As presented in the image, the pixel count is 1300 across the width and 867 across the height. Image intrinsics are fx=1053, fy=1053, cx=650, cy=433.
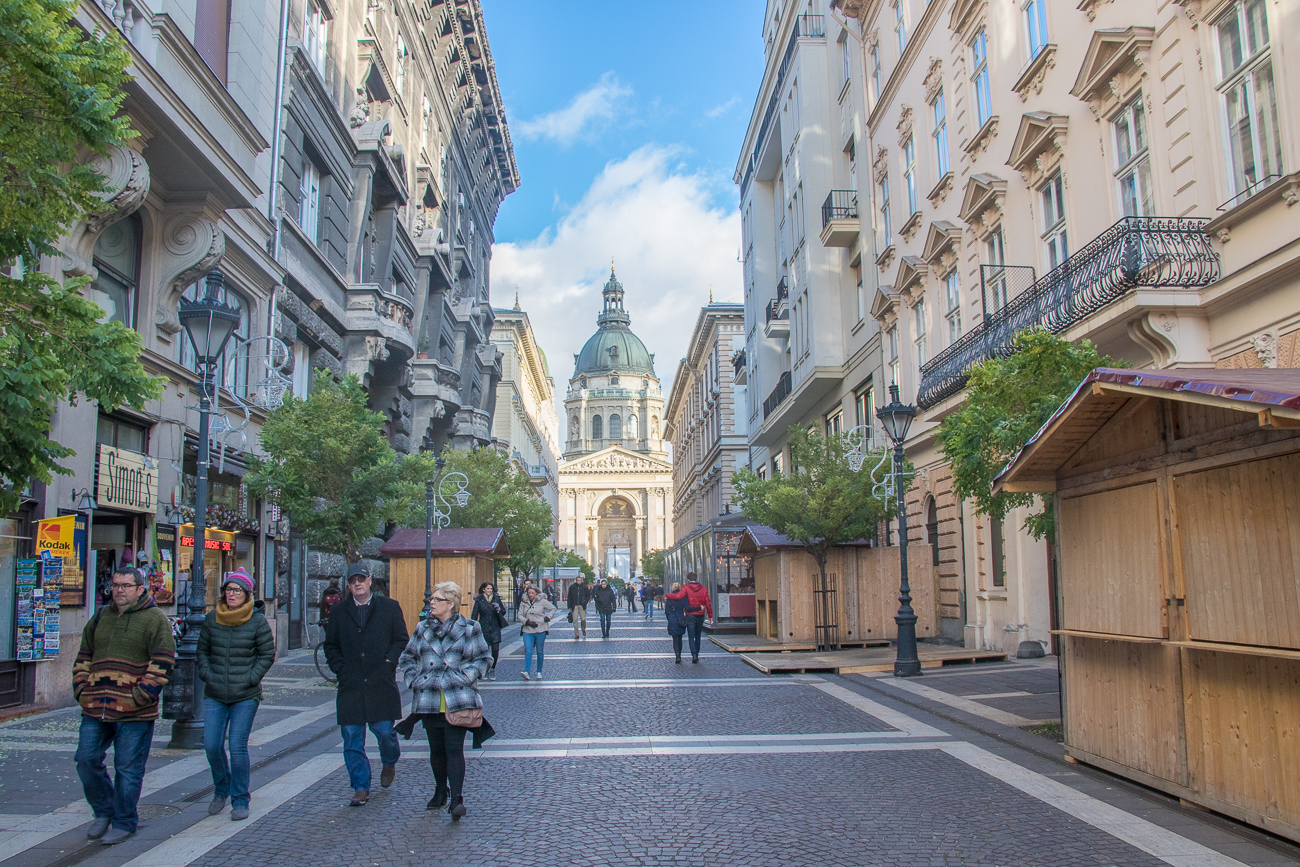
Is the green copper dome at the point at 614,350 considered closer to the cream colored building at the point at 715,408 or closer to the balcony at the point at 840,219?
the cream colored building at the point at 715,408

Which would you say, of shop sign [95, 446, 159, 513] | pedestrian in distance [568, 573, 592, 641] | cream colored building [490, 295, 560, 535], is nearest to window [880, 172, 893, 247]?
pedestrian in distance [568, 573, 592, 641]

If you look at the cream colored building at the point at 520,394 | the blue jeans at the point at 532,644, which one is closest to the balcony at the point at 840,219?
the blue jeans at the point at 532,644

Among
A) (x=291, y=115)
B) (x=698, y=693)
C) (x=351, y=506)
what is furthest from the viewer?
(x=291, y=115)

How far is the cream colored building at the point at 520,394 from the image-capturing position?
67188mm

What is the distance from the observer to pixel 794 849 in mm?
5914

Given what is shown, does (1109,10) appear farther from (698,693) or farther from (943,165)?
(698,693)

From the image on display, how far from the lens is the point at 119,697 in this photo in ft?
20.7

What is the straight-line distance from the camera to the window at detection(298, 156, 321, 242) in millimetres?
22672

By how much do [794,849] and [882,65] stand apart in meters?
23.4

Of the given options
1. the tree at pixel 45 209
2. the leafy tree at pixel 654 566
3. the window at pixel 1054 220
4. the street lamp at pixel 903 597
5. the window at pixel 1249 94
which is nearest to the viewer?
the tree at pixel 45 209

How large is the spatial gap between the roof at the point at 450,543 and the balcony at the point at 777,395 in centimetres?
1446

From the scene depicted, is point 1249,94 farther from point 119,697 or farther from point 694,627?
point 119,697

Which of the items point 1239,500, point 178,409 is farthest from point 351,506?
point 1239,500

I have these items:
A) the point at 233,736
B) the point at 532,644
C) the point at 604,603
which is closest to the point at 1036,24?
the point at 532,644
